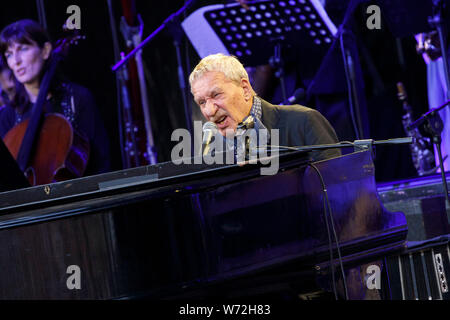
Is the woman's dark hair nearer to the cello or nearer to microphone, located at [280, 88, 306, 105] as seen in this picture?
the cello

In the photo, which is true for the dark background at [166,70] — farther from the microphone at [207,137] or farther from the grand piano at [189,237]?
the grand piano at [189,237]

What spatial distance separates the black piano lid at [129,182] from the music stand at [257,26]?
6.74ft

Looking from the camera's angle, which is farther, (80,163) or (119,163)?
(119,163)

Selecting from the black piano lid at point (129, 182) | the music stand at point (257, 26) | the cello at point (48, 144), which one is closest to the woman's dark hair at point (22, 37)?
the cello at point (48, 144)

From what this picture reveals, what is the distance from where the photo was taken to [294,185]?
2289 mm

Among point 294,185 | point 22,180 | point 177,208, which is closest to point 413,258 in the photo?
point 294,185

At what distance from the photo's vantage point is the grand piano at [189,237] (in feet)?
7.32

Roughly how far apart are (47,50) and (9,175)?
2586mm

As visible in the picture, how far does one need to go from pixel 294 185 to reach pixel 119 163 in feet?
12.1

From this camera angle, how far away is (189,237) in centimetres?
222

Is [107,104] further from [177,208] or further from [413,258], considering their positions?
[177,208]

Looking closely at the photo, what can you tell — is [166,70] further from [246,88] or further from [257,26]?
[246,88]

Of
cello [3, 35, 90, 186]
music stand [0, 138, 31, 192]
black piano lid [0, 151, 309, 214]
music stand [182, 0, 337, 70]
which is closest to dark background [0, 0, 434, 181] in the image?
cello [3, 35, 90, 186]
